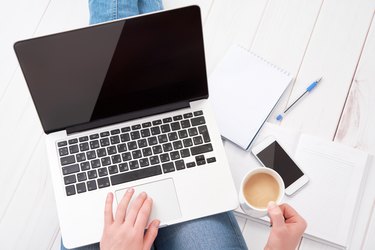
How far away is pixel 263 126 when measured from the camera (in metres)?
0.95

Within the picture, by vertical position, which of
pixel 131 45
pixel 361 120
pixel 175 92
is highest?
pixel 131 45

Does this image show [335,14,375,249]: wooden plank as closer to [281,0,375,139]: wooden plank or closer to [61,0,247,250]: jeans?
[281,0,375,139]: wooden plank

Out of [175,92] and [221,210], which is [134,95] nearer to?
[175,92]

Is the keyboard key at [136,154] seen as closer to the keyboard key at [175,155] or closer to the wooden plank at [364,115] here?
the keyboard key at [175,155]

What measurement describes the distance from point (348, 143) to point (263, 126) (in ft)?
0.71

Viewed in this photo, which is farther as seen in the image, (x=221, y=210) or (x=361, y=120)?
(x=361, y=120)

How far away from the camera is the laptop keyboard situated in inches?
30.5

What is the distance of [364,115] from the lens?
96cm

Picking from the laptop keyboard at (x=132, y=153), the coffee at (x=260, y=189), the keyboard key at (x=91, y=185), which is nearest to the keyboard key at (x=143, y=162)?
the laptop keyboard at (x=132, y=153)

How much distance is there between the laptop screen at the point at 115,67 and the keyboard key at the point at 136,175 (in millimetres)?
124

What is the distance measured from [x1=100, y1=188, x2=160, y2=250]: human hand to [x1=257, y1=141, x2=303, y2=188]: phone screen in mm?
316

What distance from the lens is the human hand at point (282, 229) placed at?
0.70 meters

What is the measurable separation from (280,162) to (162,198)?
320 mm

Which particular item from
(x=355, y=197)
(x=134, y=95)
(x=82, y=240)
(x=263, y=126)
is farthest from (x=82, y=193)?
(x=355, y=197)
